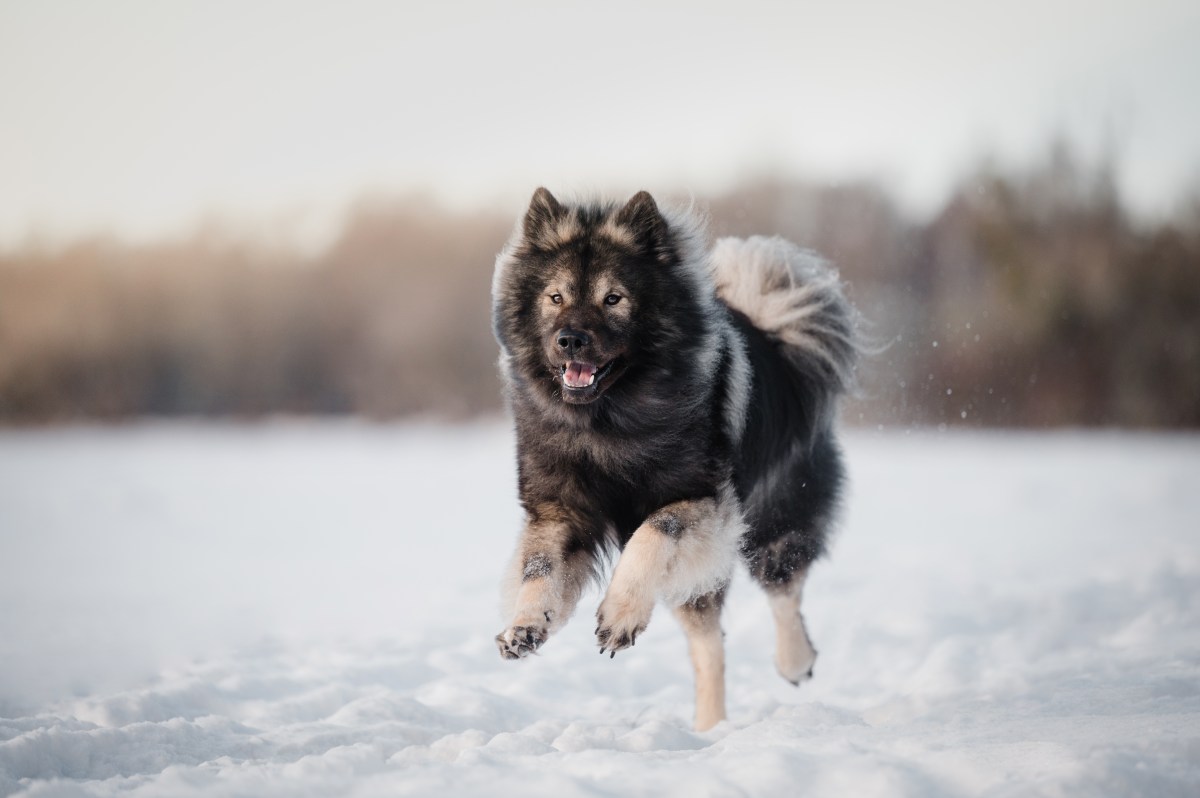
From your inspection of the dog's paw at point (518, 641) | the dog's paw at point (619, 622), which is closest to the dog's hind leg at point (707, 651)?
the dog's paw at point (619, 622)

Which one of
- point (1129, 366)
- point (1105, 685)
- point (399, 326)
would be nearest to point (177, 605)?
point (1105, 685)

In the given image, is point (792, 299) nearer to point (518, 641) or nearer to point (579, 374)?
point (579, 374)

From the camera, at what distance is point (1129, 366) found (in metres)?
17.3

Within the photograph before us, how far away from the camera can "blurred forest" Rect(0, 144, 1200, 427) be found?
15.4m

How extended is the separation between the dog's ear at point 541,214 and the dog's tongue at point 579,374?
0.59 m

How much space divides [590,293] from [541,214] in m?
0.42

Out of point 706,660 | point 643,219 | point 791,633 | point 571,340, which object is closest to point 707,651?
point 706,660

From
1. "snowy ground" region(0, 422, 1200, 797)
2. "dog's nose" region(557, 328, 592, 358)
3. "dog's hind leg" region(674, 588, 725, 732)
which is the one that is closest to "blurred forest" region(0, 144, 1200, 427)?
"snowy ground" region(0, 422, 1200, 797)

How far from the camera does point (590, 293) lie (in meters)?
3.54

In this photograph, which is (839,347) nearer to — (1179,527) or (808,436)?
(808,436)

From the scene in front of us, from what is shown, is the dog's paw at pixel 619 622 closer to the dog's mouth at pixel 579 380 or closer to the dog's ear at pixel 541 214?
the dog's mouth at pixel 579 380

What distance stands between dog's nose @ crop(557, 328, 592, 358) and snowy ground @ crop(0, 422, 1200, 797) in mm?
1275

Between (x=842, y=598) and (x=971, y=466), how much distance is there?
337 inches

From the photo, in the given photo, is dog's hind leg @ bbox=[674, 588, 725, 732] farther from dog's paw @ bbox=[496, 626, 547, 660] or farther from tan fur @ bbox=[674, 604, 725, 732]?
dog's paw @ bbox=[496, 626, 547, 660]
